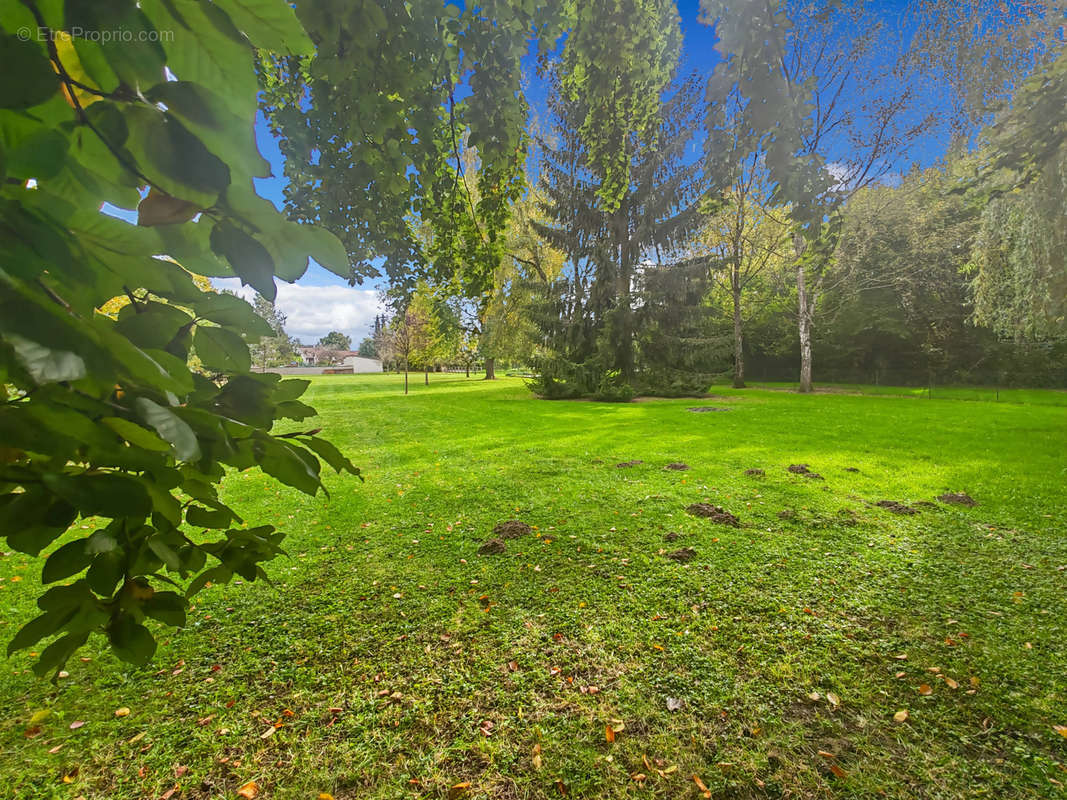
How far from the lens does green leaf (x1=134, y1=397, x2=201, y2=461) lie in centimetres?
48

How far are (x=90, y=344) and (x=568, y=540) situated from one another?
14.1 feet

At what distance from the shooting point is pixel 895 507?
5.13m

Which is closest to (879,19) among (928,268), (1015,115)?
(1015,115)

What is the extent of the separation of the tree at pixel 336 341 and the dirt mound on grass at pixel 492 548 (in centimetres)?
10595

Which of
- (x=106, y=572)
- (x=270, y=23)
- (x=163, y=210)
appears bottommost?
(x=106, y=572)

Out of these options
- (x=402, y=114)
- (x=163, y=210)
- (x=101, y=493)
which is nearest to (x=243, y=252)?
(x=163, y=210)

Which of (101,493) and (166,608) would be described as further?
(166,608)

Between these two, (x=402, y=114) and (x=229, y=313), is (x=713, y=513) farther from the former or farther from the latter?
(x=229, y=313)

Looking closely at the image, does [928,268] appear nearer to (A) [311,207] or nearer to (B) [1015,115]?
(B) [1015,115]

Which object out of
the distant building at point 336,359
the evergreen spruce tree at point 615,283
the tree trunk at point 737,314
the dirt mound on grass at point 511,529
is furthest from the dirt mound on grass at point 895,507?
the distant building at point 336,359

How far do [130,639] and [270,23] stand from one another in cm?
93

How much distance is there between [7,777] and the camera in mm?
1967

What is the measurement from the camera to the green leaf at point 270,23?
59 cm

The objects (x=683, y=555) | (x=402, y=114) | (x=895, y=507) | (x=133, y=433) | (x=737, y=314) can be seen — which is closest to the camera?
(x=133, y=433)
